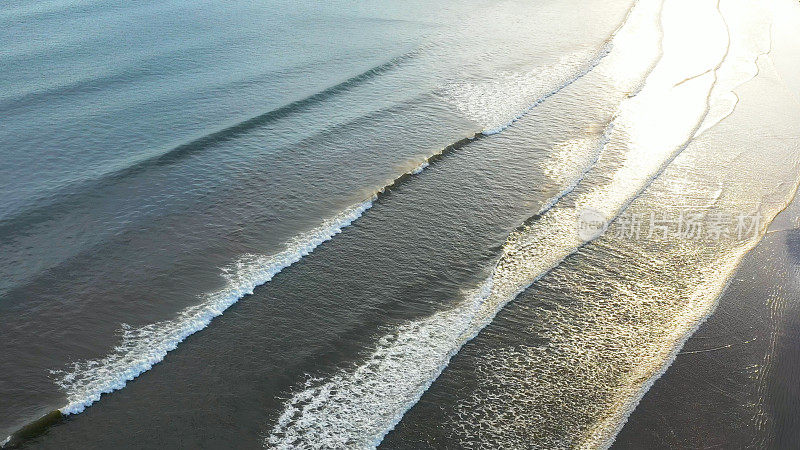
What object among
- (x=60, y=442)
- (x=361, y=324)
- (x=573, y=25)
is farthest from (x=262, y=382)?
(x=573, y=25)

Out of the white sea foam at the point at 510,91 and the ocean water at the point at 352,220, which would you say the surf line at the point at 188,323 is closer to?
the ocean water at the point at 352,220

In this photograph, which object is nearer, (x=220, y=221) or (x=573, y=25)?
(x=220, y=221)

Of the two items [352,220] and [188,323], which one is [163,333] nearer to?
[188,323]

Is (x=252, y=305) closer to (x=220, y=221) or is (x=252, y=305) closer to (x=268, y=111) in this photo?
(x=220, y=221)

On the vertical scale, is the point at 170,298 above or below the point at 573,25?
below

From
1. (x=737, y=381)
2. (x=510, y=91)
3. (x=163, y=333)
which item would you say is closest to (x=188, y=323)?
(x=163, y=333)

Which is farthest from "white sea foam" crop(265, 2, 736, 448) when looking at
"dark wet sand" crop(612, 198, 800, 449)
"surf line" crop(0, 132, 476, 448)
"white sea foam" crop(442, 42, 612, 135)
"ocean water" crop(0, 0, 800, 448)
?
"white sea foam" crop(442, 42, 612, 135)
